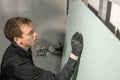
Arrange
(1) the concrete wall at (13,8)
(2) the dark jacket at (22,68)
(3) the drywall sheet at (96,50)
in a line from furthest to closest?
(1) the concrete wall at (13,8) < (2) the dark jacket at (22,68) < (3) the drywall sheet at (96,50)

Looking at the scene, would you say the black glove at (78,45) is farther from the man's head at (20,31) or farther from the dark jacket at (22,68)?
the man's head at (20,31)

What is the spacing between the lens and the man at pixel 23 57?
5.16 feet

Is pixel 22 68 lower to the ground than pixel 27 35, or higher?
lower

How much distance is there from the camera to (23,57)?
161 centimetres

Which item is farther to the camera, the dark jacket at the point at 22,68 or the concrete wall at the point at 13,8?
the concrete wall at the point at 13,8

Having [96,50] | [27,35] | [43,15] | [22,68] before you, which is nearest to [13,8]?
[43,15]

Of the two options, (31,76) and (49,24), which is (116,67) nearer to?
(31,76)

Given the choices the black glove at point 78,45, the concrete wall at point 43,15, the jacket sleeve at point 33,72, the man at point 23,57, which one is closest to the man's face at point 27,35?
the man at point 23,57

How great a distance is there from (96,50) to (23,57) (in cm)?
60

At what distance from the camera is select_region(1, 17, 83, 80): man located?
1.57 meters

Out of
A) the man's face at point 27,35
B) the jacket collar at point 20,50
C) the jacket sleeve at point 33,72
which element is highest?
the man's face at point 27,35

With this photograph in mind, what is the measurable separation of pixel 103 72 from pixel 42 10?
67.8 inches

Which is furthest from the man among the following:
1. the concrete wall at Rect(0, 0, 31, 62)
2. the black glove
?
the concrete wall at Rect(0, 0, 31, 62)

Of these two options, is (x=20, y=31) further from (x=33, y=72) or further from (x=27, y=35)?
(x=33, y=72)
